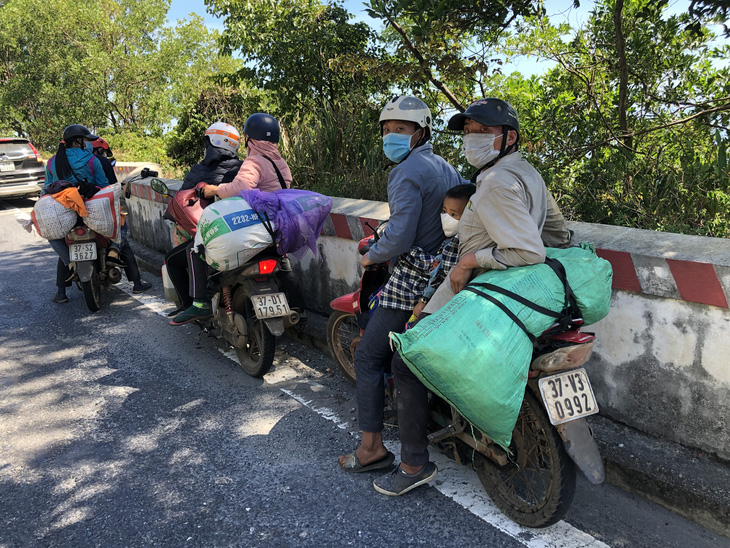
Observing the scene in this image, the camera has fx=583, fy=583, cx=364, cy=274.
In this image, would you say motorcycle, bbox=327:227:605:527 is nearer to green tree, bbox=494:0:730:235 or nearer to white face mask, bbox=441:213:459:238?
white face mask, bbox=441:213:459:238

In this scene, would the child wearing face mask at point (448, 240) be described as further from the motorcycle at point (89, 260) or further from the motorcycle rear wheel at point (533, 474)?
the motorcycle at point (89, 260)

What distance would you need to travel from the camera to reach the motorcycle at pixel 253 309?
4426 mm

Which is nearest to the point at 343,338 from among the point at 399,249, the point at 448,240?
the point at 399,249

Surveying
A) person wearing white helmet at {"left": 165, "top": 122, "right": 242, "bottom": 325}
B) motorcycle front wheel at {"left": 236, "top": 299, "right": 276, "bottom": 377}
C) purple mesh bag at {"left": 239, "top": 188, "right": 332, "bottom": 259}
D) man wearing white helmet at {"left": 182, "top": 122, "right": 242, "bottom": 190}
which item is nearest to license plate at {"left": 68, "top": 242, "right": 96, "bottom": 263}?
person wearing white helmet at {"left": 165, "top": 122, "right": 242, "bottom": 325}

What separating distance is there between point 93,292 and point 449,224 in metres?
4.68

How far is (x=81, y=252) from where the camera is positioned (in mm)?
6191

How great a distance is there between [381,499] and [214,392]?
1821 mm

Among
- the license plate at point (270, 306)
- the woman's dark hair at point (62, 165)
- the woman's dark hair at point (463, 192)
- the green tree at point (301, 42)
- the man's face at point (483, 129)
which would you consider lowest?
→ the license plate at point (270, 306)

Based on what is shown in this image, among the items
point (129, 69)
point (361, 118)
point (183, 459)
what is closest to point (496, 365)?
point (183, 459)

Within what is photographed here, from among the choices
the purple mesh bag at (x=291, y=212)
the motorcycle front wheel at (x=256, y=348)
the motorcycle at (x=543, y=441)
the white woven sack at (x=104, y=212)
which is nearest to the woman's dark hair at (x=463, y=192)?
the motorcycle at (x=543, y=441)

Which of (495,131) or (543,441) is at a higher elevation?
(495,131)

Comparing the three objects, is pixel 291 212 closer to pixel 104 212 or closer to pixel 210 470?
pixel 210 470

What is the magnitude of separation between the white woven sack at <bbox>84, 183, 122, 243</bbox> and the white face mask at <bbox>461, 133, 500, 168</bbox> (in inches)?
184

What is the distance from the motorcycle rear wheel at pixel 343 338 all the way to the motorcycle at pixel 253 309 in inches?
14.7
